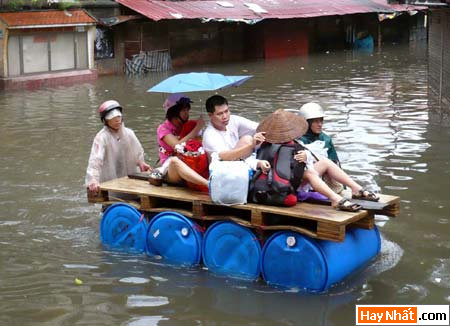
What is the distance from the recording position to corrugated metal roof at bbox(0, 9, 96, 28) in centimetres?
2322

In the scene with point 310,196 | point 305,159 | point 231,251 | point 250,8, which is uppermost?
point 250,8

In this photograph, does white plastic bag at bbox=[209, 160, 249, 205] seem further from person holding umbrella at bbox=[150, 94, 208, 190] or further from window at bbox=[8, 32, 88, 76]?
window at bbox=[8, 32, 88, 76]

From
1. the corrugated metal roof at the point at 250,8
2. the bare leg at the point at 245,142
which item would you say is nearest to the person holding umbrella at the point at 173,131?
the bare leg at the point at 245,142

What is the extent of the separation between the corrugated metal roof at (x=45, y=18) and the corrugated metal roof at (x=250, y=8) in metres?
2.98

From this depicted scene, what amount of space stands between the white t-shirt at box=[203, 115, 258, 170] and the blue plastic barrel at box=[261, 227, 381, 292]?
125cm

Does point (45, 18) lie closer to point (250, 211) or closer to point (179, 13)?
point (179, 13)

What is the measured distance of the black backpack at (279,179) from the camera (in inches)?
241

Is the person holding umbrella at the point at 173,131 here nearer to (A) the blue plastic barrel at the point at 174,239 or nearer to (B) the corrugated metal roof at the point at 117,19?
(A) the blue plastic barrel at the point at 174,239

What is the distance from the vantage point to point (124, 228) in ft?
23.9

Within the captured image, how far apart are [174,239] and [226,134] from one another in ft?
3.82

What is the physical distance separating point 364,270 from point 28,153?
24.8 feet

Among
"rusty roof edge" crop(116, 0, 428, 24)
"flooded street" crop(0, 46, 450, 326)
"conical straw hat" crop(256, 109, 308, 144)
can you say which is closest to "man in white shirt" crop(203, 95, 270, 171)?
"conical straw hat" crop(256, 109, 308, 144)

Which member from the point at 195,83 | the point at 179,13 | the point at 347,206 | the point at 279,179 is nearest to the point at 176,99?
the point at 195,83

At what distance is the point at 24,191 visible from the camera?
988cm
